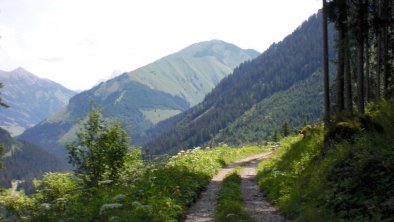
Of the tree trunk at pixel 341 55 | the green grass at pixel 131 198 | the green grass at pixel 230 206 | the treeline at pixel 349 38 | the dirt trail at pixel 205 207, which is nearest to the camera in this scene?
the green grass at pixel 131 198

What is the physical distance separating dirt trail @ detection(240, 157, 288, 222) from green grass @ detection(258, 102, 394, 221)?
0.44 metres

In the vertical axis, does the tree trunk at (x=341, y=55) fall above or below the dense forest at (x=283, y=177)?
above

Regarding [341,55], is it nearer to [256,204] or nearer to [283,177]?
[283,177]

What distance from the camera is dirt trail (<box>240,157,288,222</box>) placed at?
656 inches

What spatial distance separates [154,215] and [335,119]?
434 inches

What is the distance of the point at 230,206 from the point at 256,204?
276 centimetres

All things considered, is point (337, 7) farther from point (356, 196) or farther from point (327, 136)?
point (356, 196)

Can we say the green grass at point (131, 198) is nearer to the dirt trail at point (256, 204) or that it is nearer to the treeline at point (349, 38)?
the dirt trail at point (256, 204)

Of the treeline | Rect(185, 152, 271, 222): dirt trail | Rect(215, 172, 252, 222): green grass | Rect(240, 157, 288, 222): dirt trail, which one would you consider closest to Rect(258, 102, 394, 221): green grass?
Rect(240, 157, 288, 222): dirt trail

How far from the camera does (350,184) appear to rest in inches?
531

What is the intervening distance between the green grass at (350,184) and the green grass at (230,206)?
1.69 metres

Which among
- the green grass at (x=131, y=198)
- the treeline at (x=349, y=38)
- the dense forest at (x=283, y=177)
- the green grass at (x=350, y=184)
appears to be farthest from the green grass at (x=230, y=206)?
the treeline at (x=349, y=38)

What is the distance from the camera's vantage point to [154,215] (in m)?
15.0

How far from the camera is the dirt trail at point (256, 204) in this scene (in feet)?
54.7
